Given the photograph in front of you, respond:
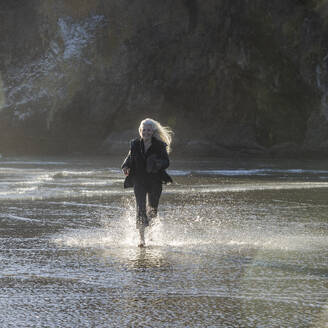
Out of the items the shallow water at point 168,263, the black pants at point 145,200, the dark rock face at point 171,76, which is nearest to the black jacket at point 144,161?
the black pants at point 145,200

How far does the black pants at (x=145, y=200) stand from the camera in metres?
8.70

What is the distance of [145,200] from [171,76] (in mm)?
41473

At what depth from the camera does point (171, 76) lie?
4972 centimetres

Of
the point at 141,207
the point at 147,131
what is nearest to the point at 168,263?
the point at 141,207

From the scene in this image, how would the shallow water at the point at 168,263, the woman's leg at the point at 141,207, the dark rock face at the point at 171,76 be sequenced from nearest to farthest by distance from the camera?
the shallow water at the point at 168,263 → the woman's leg at the point at 141,207 → the dark rock face at the point at 171,76

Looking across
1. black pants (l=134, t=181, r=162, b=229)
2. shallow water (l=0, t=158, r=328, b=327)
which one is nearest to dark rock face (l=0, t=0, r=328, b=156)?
shallow water (l=0, t=158, r=328, b=327)

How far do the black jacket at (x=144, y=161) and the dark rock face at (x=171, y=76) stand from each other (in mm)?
36601

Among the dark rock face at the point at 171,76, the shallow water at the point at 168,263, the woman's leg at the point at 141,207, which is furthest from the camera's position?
the dark rock face at the point at 171,76

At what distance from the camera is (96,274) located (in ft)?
22.0

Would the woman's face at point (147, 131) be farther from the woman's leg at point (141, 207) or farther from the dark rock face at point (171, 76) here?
the dark rock face at point (171, 76)

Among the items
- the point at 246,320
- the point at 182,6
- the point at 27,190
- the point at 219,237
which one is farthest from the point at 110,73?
the point at 246,320

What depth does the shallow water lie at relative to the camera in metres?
5.21

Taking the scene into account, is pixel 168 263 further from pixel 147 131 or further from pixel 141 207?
pixel 147 131

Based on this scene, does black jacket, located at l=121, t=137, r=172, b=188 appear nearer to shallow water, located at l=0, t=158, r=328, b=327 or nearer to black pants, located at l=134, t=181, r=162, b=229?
black pants, located at l=134, t=181, r=162, b=229
